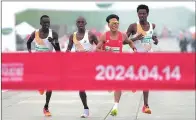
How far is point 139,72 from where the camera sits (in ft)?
30.1

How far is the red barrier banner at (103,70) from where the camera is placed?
9156 millimetres

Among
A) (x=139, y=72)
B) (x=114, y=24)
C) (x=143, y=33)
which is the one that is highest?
(x=114, y=24)

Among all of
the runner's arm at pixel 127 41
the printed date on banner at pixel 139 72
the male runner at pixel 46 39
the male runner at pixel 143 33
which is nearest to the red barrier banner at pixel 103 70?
the printed date on banner at pixel 139 72

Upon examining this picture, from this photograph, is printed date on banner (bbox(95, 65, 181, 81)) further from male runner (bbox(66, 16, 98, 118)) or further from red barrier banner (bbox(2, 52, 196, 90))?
male runner (bbox(66, 16, 98, 118))

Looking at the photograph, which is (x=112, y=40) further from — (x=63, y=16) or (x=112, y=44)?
(x=63, y=16)

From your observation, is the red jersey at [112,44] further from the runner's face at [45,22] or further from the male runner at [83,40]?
the runner's face at [45,22]

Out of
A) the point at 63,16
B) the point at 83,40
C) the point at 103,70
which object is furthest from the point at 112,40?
the point at 63,16

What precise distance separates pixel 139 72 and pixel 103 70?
1.81 feet

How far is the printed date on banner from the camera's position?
30.0ft

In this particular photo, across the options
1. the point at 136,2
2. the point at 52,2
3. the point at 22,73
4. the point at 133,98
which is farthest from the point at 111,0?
the point at 22,73

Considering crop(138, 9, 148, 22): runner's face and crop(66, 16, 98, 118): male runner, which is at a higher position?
crop(138, 9, 148, 22): runner's face

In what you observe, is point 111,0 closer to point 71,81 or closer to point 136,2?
point 136,2

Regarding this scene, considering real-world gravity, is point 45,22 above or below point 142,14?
below

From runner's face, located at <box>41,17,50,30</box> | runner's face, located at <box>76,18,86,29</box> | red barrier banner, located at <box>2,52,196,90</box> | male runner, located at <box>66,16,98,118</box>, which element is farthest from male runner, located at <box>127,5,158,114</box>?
red barrier banner, located at <box>2,52,196,90</box>
